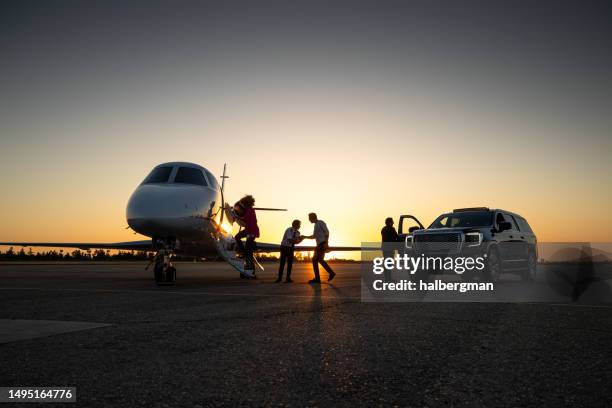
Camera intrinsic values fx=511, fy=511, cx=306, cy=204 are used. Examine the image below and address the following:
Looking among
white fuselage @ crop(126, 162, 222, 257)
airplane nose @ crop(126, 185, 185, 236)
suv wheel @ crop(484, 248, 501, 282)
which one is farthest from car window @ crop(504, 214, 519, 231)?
airplane nose @ crop(126, 185, 185, 236)

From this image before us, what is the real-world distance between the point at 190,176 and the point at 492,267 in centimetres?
792

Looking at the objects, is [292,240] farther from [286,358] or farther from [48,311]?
[286,358]

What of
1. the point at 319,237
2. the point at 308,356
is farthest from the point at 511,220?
the point at 308,356

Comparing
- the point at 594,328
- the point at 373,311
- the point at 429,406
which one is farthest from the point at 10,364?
the point at 594,328

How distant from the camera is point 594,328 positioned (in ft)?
18.0

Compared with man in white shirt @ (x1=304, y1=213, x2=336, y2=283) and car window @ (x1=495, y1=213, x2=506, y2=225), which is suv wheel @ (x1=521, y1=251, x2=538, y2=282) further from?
man in white shirt @ (x1=304, y1=213, x2=336, y2=283)

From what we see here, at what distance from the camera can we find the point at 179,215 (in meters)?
11.3

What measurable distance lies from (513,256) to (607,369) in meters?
10.5

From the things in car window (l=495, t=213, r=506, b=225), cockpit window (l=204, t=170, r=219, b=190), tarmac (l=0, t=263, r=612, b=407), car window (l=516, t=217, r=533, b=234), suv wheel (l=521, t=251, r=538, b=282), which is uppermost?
cockpit window (l=204, t=170, r=219, b=190)

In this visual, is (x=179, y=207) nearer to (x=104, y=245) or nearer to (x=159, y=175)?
(x=159, y=175)

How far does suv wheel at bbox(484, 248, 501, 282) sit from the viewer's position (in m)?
12.0

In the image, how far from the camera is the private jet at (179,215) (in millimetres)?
11008

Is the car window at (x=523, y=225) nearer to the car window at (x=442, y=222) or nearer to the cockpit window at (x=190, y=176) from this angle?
the car window at (x=442, y=222)

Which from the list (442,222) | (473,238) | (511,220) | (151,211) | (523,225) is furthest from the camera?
(523,225)
